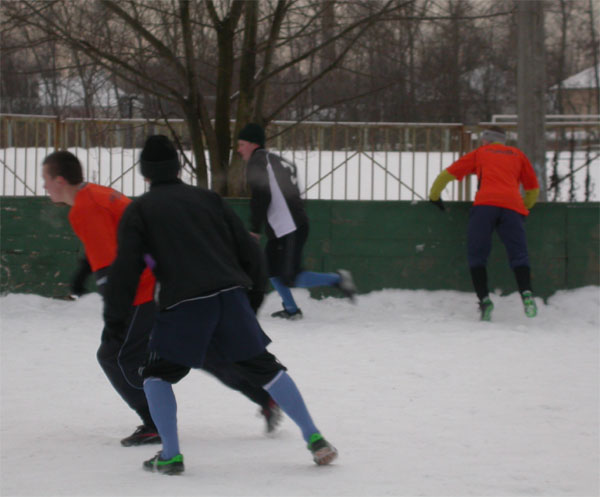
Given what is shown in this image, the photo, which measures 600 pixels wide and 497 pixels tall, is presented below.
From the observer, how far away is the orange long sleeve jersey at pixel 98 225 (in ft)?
13.9

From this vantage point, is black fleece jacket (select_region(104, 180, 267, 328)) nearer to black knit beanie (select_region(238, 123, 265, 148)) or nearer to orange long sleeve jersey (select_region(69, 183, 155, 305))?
orange long sleeve jersey (select_region(69, 183, 155, 305))

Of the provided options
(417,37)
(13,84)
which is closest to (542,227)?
(417,37)

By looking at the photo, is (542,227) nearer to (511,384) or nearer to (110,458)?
(511,384)

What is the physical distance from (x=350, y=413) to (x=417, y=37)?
309 inches

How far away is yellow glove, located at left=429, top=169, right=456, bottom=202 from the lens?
8281mm

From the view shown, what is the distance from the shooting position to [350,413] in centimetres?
511

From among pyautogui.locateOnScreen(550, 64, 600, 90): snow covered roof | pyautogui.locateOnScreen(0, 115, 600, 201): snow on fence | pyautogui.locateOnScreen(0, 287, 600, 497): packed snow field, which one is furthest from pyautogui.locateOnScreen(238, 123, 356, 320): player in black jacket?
pyautogui.locateOnScreen(550, 64, 600, 90): snow covered roof

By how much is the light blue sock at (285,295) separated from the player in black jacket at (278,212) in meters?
0.26

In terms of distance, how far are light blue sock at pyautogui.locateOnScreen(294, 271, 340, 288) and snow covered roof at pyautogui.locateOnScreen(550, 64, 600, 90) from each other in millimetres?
41384

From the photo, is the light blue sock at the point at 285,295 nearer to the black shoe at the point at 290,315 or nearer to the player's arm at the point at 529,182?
the black shoe at the point at 290,315

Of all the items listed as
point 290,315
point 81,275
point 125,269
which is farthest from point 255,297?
point 290,315

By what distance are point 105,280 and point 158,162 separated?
723mm

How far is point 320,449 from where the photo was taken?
12.8ft

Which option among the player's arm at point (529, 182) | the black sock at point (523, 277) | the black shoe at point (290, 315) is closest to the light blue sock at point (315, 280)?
the black shoe at point (290, 315)
